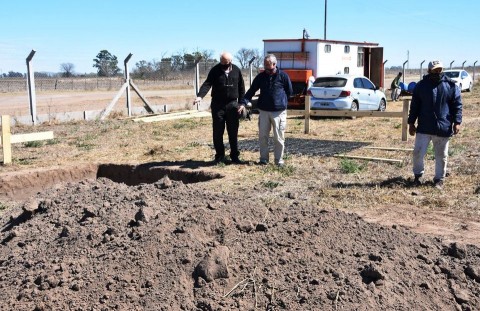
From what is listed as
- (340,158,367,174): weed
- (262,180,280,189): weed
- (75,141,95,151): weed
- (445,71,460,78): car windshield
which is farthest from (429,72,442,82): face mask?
(445,71,460,78): car windshield

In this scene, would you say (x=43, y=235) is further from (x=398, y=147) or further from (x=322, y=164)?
(x=398, y=147)

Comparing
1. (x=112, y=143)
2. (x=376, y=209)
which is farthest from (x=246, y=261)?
(x=112, y=143)

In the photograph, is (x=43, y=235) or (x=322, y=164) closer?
(x=43, y=235)

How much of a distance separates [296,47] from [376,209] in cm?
1550

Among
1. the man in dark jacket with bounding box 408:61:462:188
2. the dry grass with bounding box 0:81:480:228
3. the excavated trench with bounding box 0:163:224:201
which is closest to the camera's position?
the dry grass with bounding box 0:81:480:228

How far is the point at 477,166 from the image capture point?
8.84m

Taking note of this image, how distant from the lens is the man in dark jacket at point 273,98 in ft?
28.9

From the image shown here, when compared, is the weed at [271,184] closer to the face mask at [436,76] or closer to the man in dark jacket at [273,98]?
the man in dark jacket at [273,98]

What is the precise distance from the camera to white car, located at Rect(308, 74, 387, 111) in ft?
55.4

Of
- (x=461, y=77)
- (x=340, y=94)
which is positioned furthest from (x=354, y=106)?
(x=461, y=77)

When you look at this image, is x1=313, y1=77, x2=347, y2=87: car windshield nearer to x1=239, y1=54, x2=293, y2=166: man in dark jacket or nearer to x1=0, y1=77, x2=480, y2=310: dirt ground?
x1=239, y1=54, x2=293, y2=166: man in dark jacket

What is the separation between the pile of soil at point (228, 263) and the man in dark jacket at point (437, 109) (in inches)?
100

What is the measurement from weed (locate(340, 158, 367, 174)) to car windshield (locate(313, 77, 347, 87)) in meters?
8.40

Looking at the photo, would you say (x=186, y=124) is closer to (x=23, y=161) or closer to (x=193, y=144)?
(x=193, y=144)
